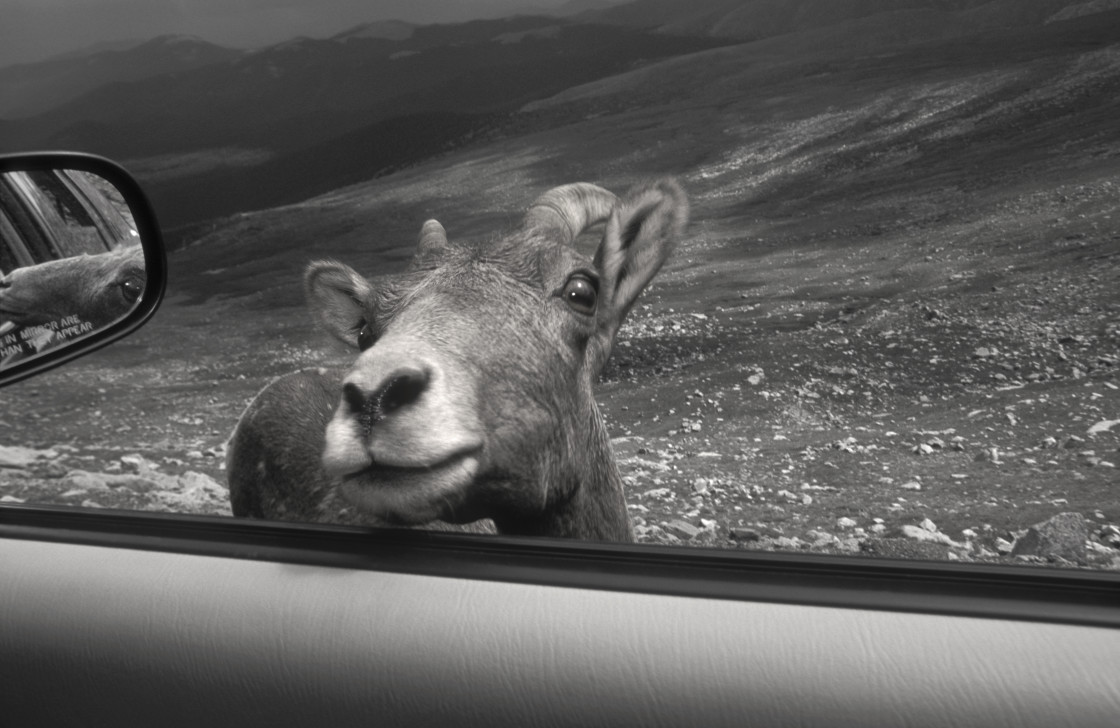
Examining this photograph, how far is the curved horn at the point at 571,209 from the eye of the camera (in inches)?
90.5

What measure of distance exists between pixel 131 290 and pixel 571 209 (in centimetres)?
106

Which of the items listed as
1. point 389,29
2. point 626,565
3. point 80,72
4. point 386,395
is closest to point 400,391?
point 386,395

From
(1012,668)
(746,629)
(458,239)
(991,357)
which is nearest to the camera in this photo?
(1012,668)

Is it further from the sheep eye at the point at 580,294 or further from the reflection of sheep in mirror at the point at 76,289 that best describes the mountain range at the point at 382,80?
the reflection of sheep in mirror at the point at 76,289

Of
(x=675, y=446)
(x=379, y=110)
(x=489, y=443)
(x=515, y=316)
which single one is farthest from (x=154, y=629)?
(x=379, y=110)

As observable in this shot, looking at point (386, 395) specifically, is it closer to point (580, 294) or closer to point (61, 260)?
point (580, 294)

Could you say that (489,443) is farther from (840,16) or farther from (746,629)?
(840,16)

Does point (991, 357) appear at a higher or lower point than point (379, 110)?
lower

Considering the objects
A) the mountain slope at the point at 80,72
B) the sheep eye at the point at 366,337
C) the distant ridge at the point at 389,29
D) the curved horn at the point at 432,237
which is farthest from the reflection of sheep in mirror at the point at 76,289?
the mountain slope at the point at 80,72

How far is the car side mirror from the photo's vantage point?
211 cm

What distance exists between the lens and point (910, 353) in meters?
1.93

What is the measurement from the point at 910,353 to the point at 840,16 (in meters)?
0.82

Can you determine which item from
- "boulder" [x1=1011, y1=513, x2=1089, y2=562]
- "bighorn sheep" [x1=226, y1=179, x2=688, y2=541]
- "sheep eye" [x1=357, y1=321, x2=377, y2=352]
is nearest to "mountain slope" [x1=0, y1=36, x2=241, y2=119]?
"bighorn sheep" [x1=226, y1=179, x2=688, y2=541]

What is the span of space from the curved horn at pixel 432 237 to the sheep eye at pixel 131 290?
66cm
